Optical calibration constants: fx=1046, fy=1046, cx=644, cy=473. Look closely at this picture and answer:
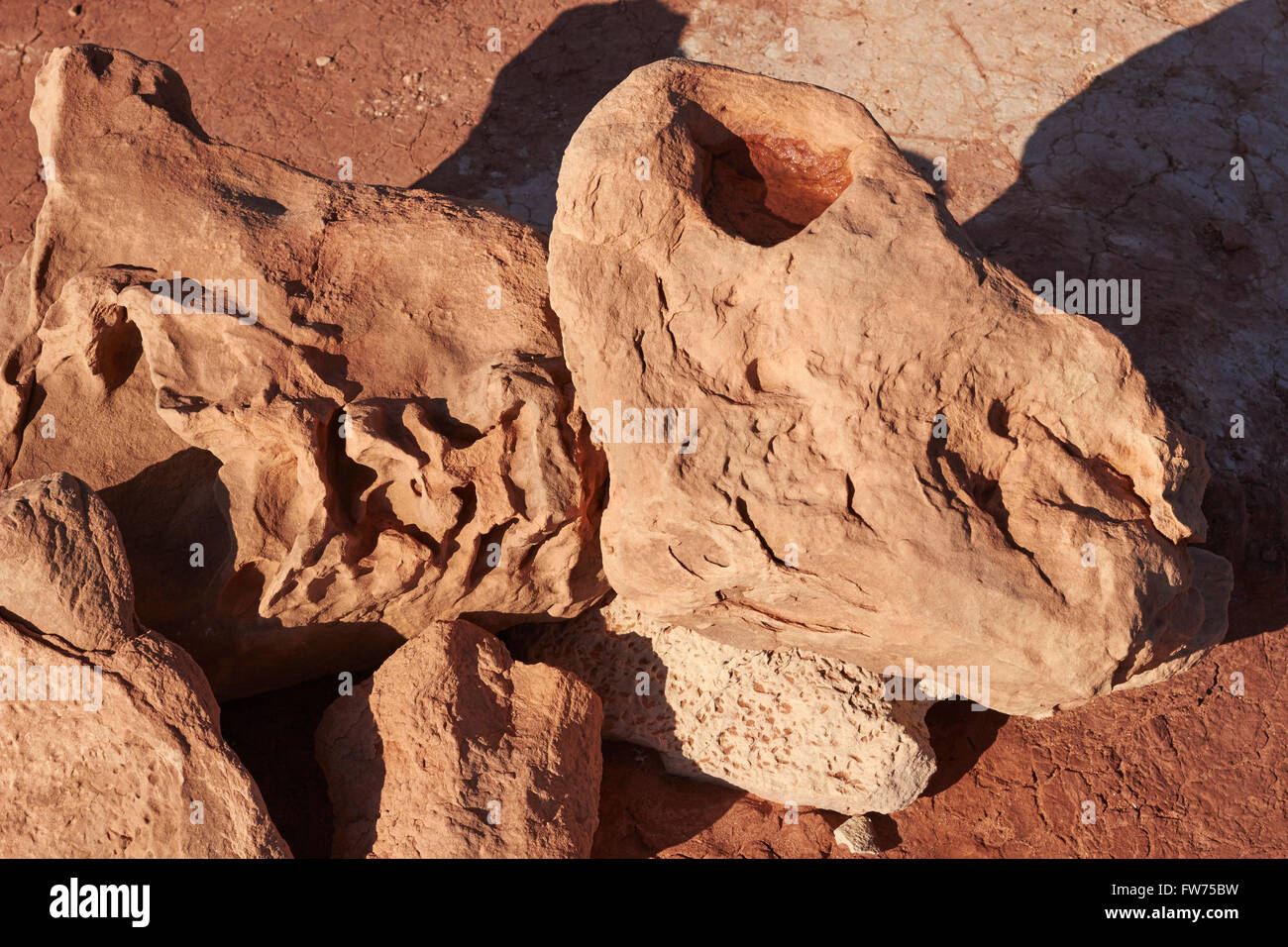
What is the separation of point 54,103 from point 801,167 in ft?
8.25

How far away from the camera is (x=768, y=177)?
129 inches

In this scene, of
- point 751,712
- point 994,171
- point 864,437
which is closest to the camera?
point 864,437

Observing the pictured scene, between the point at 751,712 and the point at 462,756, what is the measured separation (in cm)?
96

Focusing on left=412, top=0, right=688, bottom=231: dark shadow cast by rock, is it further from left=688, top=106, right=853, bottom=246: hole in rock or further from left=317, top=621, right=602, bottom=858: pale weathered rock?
left=317, top=621, right=602, bottom=858: pale weathered rock

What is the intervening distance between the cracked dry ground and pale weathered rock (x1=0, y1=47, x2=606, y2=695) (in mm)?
692

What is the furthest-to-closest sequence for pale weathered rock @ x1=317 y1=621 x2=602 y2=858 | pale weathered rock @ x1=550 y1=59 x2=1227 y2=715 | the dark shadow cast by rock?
the dark shadow cast by rock
pale weathered rock @ x1=317 y1=621 x2=602 y2=858
pale weathered rock @ x1=550 y1=59 x2=1227 y2=715

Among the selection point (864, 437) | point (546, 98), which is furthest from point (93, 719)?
point (546, 98)

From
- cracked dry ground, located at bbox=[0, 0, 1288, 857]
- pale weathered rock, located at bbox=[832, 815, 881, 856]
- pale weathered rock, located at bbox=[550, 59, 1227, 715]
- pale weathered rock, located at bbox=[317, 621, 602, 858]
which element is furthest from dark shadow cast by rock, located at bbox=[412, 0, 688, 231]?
pale weathered rock, located at bbox=[832, 815, 881, 856]

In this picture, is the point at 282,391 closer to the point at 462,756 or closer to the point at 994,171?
the point at 462,756

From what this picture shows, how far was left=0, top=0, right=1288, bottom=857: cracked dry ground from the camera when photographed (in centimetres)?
361

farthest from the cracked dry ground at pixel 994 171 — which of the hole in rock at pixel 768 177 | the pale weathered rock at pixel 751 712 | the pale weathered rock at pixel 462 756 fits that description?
the hole in rock at pixel 768 177

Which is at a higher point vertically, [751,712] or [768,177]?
[768,177]

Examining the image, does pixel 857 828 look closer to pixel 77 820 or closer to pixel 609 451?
pixel 609 451

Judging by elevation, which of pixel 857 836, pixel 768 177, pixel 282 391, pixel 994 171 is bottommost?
pixel 857 836
